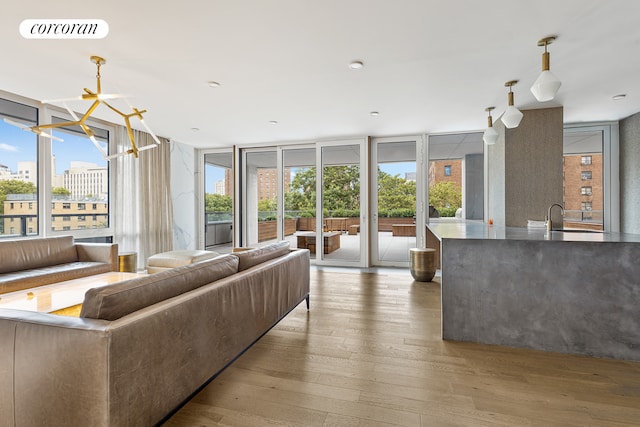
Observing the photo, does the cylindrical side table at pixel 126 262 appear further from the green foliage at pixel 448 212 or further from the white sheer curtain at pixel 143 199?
the green foliage at pixel 448 212

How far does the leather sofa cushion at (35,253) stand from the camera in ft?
10.4

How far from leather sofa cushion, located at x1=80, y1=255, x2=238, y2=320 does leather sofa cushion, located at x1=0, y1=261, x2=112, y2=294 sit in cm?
227

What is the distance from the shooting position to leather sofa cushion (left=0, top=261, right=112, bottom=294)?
2.82 m

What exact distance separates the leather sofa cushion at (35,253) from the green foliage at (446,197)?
572cm

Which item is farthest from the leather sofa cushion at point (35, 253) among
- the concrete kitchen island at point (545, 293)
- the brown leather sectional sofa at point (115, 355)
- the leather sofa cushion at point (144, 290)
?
the concrete kitchen island at point (545, 293)

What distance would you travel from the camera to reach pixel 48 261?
3.51 m

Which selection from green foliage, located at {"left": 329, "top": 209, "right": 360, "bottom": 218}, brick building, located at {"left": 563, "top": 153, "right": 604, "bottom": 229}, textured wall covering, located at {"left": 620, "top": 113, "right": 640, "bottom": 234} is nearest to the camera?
textured wall covering, located at {"left": 620, "top": 113, "right": 640, "bottom": 234}

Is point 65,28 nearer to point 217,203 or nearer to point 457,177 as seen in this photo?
point 217,203

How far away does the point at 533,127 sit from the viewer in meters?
4.09

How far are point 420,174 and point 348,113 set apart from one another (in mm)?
1993

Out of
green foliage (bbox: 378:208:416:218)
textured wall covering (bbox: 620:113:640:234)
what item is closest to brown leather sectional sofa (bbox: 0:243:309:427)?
green foliage (bbox: 378:208:416:218)

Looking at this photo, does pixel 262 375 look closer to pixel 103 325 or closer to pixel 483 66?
pixel 103 325

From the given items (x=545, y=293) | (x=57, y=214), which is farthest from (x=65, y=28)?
(x=545, y=293)

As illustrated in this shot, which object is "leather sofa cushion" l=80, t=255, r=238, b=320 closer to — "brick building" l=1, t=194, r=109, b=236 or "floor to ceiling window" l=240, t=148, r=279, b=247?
"brick building" l=1, t=194, r=109, b=236
